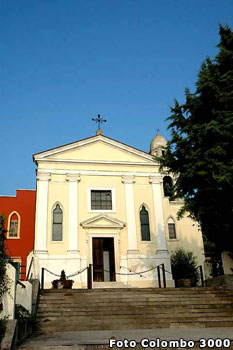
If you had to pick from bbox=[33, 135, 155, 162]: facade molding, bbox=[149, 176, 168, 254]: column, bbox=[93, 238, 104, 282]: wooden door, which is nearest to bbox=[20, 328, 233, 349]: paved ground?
bbox=[93, 238, 104, 282]: wooden door

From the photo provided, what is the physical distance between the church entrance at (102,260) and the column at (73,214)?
3.73 ft

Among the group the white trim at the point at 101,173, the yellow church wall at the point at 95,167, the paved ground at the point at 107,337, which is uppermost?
the yellow church wall at the point at 95,167

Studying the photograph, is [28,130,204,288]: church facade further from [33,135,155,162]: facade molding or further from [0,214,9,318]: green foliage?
[0,214,9,318]: green foliage

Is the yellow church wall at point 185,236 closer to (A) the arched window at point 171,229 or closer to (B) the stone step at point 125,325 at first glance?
(A) the arched window at point 171,229

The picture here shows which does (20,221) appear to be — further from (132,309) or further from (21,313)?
(21,313)

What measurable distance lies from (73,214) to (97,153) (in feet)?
13.9

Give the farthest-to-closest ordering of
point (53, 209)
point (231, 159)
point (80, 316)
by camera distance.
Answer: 1. point (53, 209)
2. point (231, 159)
3. point (80, 316)

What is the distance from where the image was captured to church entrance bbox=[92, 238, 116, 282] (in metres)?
18.4

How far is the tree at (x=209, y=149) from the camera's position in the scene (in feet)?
40.2

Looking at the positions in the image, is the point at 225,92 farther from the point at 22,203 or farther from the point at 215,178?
the point at 22,203

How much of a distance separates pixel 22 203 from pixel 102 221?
9.06m

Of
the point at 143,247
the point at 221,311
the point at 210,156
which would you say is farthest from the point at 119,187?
the point at 221,311

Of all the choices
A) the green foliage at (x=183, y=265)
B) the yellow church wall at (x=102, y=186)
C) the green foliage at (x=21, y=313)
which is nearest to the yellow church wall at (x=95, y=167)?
the yellow church wall at (x=102, y=186)

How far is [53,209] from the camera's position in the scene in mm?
19141
